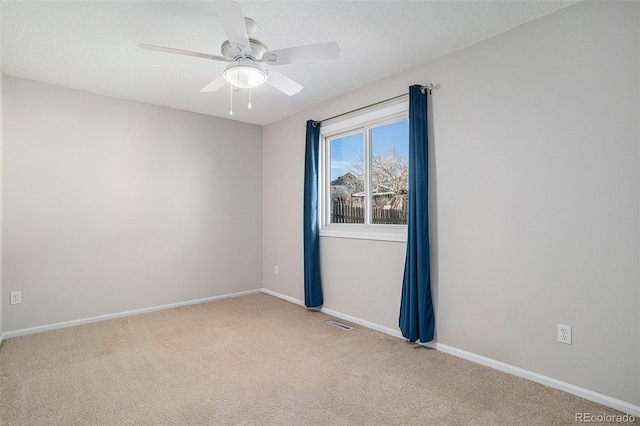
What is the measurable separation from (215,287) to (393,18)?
386cm

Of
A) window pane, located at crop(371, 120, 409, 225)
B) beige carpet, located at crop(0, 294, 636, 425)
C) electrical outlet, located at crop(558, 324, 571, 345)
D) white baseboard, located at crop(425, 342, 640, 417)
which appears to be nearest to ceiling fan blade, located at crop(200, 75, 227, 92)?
window pane, located at crop(371, 120, 409, 225)

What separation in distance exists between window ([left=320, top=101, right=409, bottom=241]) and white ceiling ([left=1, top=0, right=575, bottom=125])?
19.6 inches

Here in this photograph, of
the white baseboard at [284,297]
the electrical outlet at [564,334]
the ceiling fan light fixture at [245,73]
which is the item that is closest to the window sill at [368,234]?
the white baseboard at [284,297]

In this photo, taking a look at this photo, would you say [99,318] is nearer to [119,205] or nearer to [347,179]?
[119,205]

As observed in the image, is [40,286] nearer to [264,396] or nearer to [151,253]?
[151,253]

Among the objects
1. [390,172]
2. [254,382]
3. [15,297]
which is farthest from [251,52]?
[15,297]

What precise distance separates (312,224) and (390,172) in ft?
3.71

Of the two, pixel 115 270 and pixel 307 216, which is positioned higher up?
pixel 307 216

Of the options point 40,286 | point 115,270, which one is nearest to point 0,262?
point 40,286

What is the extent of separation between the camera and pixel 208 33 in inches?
101

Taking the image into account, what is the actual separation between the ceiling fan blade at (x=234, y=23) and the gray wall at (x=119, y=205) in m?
2.59

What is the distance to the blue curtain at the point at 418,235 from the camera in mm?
2945

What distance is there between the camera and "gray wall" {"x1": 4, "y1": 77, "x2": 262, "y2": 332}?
11.2 ft

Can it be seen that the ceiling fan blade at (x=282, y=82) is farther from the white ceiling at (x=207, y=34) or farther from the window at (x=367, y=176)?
the window at (x=367, y=176)
